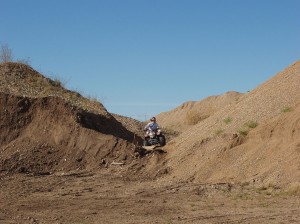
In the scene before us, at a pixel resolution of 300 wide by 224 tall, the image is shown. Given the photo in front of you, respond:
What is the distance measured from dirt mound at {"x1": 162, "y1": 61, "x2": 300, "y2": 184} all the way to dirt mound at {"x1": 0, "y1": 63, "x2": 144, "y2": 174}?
127 inches

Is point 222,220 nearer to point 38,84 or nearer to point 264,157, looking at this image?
→ point 264,157

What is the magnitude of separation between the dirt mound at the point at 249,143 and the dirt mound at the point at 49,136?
3.22 metres

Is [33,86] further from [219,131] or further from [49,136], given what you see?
[219,131]

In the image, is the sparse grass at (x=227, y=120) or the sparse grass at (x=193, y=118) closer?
the sparse grass at (x=227, y=120)

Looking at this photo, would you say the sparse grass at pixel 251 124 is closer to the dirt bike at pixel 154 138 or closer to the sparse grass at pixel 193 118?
the dirt bike at pixel 154 138

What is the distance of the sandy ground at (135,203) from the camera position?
1126 centimetres

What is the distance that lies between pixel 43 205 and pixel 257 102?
9826 mm

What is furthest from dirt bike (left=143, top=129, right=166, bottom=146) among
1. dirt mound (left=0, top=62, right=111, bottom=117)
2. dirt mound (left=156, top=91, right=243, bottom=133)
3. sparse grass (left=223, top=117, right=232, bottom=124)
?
dirt mound (left=156, top=91, right=243, bottom=133)

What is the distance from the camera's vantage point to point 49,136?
23.3m

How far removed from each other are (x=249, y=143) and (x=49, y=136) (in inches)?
379

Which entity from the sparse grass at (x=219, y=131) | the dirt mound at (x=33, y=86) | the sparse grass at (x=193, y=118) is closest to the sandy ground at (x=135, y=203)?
the sparse grass at (x=219, y=131)

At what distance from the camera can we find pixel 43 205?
1313 centimetres

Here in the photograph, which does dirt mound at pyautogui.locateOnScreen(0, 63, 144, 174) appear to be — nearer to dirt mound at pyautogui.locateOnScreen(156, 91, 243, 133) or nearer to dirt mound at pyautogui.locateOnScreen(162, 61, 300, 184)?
dirt mound at pyautogui.locateOnScreen(162, 61, 300, 184)

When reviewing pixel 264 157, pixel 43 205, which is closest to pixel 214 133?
pixel 264 157
